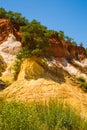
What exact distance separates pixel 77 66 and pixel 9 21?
8.61 m

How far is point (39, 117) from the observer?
16.7 metres

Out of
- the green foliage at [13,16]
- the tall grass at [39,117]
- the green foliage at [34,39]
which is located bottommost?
the tall grass at [39,117]

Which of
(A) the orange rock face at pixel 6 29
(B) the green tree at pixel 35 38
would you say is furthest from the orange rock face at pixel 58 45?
(B) the green tree at pixel 35 38

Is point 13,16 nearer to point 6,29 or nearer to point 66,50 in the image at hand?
point 6,29

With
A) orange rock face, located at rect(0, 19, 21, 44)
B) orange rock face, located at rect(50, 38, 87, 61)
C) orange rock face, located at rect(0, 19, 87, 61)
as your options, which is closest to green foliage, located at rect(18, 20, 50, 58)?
orange rock face, located at rect(0, 19, 21, 44)

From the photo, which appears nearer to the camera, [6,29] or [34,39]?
[34,39]

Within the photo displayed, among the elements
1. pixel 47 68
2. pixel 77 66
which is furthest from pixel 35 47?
pixel 77 66

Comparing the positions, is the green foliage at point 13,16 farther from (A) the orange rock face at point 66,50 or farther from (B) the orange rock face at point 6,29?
(A) the orange rock face at point 66,50

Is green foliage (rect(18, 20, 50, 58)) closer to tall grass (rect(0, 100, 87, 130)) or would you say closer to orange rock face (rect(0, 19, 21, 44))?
orange rock face (rect(0, 19, 21, 44))

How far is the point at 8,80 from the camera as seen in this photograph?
3284cm

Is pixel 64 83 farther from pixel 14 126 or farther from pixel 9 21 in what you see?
pixel 14 126

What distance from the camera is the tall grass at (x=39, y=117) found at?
14.2 metres

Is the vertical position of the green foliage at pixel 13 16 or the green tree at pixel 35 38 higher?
the green foliage at pixel 13 16

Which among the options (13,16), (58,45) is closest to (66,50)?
(58,45)
